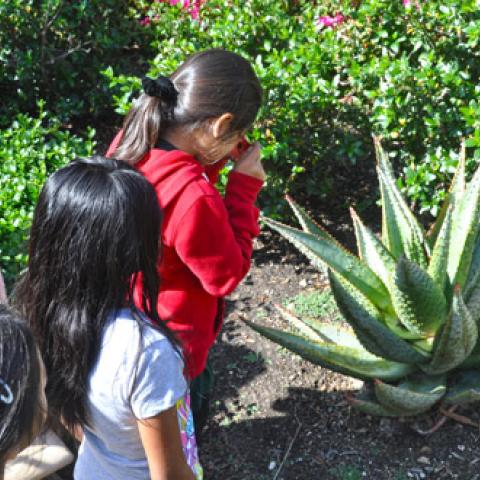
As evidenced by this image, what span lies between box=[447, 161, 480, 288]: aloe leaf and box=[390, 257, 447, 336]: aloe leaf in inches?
7.5

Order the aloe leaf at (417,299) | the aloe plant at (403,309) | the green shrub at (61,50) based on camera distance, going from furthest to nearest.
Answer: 1. the green shrub at (61,50)
2. the aloe plant at (403,309)
3. the aloe leaf at (417,299)

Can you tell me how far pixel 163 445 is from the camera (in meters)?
1.69

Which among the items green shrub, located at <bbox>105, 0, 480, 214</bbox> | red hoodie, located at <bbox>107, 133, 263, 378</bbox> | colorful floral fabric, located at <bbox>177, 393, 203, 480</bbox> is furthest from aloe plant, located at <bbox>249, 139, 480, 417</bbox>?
colorful floral fabric, located at <bbox>177, 393, 203, 480</bbox>

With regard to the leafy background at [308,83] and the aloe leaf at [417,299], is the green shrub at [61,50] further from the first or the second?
the aloe leaf at [417,299]

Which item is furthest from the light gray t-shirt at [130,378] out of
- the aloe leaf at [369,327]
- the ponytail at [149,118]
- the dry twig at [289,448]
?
the dry twig at [289,448]

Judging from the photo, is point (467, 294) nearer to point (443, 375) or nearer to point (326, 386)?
point (443, 375)

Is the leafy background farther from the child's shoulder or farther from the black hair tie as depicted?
the child's shoulder

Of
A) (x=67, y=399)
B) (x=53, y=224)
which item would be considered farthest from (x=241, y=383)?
(x=53, y=224)

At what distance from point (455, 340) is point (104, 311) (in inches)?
53.4

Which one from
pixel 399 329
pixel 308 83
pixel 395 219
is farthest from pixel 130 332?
pixel 308 83

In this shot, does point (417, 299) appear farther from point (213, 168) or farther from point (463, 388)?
point (213, 168)

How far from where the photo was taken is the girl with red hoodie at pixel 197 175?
6.67 ft

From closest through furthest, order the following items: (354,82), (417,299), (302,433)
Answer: (417,299), (302,433), (354,82)

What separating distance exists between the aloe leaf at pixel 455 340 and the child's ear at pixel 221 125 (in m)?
0.88
